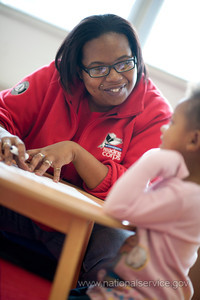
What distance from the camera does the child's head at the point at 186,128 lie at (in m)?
0.73

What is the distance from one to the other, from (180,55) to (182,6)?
0.37 m

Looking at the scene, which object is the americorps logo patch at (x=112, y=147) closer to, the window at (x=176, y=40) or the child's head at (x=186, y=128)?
the child's head at (x=186, y=128)

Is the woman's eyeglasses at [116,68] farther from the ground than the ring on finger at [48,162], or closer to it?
farther from the ground

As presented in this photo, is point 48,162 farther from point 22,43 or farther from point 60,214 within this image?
point 22,43

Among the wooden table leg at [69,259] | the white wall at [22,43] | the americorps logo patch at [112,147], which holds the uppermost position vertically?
the white wall at [22,43]

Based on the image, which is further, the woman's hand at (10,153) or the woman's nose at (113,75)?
the woman's nose at (113,75)

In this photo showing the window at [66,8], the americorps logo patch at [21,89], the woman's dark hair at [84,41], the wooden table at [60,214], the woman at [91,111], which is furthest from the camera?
the window at [66,8]

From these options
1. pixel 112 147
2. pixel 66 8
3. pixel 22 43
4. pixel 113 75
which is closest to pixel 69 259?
pixel 112 147

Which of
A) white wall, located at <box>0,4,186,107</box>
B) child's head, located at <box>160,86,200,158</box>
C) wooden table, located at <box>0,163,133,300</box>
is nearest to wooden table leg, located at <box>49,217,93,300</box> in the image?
wooden table, located at <box>0,163,133,300</box>

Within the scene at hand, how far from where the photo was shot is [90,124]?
1264 millimetres

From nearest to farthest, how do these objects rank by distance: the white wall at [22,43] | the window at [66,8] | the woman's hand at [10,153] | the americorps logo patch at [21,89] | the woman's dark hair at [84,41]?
the woman's hand at [10,153] < the woman's dark hair at [84,41] < the americorps logo patch at [21,89] < the white wall at [22,43] < the window at [66,8]

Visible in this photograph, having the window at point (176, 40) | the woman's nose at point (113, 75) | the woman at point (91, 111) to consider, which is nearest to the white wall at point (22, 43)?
the woman at point (91, 111)

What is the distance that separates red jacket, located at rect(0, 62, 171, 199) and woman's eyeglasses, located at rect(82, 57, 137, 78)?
15 centimetres

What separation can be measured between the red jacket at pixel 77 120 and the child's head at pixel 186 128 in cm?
46
